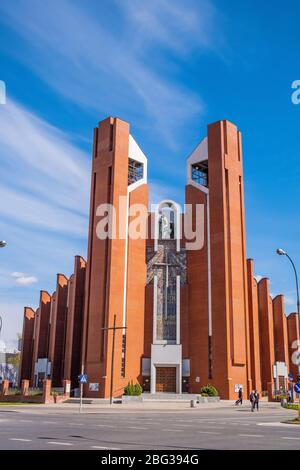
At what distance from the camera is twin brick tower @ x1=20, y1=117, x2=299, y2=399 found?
52531mm

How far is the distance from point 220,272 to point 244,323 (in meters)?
6.02

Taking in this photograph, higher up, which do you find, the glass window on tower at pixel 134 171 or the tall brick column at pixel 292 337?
the glass window on tower at pixel 134 171

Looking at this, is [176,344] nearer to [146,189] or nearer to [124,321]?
[124,321]

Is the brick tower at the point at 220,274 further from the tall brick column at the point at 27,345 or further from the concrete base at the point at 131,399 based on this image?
the tall brick column at the point at 27,345

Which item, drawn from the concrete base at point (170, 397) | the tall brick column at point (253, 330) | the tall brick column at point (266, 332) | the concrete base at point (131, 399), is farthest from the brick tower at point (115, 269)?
the tall brick column at point (266, 332)

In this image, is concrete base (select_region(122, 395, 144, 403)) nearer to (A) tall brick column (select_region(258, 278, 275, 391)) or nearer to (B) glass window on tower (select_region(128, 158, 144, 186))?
(A) tall brick column (select_region(258, 278, 275, 391))

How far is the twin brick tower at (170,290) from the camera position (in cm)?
5253

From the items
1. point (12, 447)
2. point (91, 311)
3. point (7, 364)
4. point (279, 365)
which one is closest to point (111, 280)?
point (91, 311)

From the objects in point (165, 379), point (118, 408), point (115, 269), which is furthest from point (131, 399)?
point (115, 269)

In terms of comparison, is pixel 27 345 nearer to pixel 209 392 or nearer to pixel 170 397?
pixel 170 397

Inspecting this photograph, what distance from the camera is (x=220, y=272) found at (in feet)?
176

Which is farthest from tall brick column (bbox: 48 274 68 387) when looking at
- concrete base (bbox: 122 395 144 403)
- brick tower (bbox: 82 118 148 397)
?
concrete base (bbox: 122 395 144 403)

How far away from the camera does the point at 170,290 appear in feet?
188

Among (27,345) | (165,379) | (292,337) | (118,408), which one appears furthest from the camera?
(27,345)
